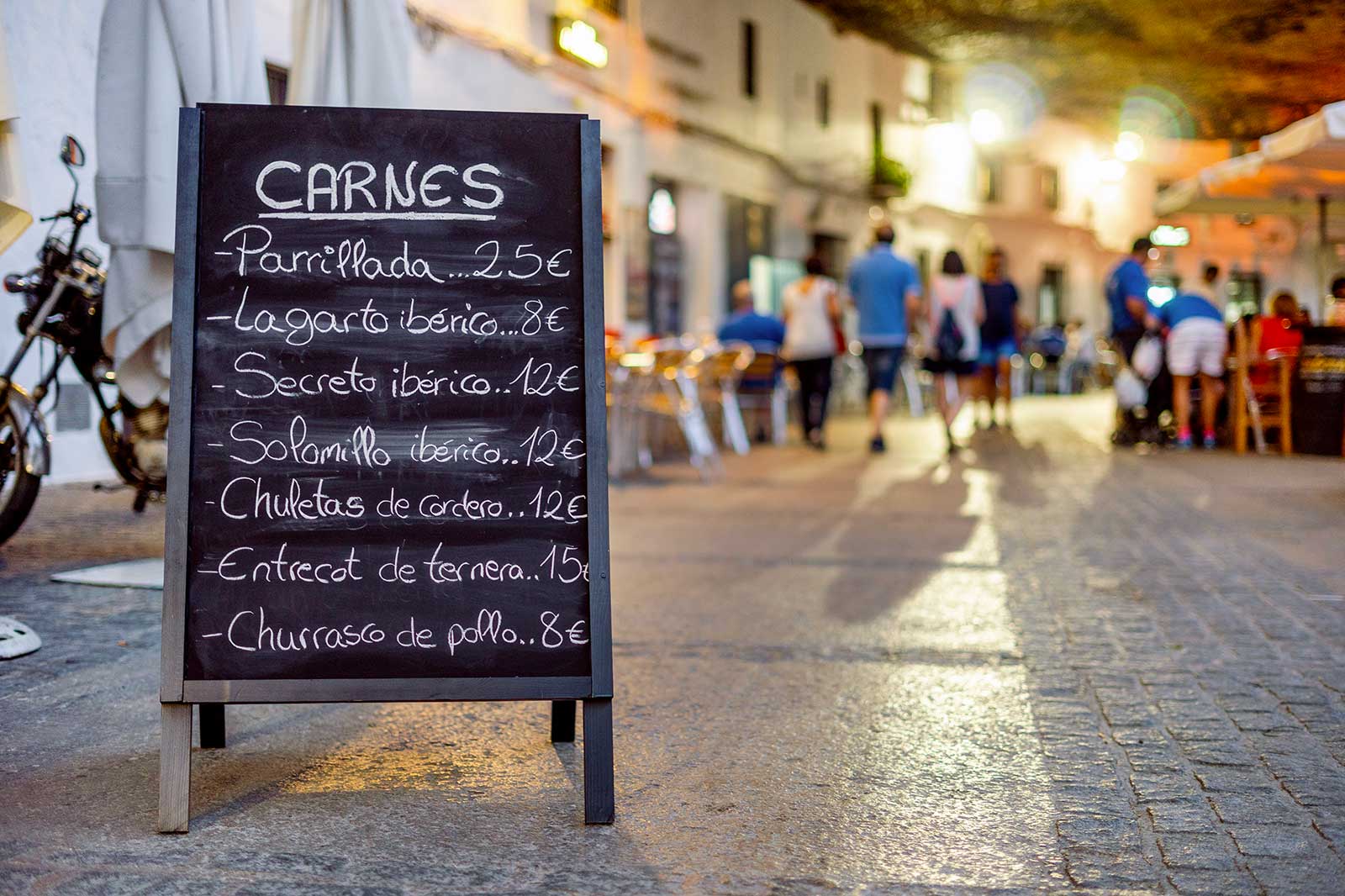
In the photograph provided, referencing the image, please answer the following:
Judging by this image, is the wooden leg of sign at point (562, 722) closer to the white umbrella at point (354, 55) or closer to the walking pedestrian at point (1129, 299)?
the white umbrella at point (354, 55)

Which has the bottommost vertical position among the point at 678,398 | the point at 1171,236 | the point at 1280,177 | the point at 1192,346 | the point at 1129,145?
the point at 678,398

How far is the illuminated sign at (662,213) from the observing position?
20469 mm

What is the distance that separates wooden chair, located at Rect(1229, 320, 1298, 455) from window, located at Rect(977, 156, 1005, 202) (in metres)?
25.3

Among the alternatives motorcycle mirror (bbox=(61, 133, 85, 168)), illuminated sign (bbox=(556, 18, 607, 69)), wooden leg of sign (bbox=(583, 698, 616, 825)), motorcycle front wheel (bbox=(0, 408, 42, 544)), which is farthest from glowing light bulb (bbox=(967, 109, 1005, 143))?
wooden leg of sign (bbox=(583, 698, 616, 825))

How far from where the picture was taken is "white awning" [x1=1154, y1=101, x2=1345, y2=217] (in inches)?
449

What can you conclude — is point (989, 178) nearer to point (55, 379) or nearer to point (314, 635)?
point (55, 379)

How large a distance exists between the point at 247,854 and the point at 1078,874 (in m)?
1.53

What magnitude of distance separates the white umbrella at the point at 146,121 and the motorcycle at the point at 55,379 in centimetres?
41

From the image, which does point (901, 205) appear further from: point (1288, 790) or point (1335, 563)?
point (1288, 790)

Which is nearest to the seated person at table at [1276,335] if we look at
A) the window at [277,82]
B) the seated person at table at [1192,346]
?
the seated person at table at [1192,346]

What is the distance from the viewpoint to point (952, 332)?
13984mm

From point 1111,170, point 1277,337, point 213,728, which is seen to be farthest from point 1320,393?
point 1111,170

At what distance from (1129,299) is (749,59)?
11.1 m

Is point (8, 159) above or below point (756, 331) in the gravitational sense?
below
